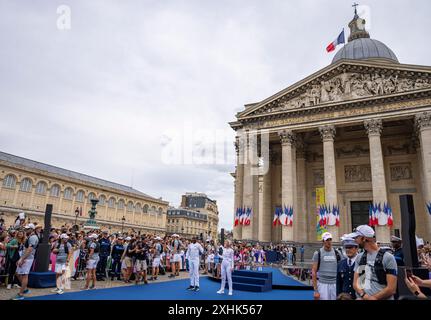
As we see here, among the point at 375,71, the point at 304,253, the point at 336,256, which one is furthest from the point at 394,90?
the point at 336,256

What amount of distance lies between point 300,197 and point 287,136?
20.8 ft

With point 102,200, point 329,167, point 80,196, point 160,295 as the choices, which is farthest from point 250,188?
point 102,200

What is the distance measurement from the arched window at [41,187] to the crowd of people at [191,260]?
3574 centimetres

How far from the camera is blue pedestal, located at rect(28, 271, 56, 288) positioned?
Result: 10031 millimetres

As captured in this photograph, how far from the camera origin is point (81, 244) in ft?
40.8

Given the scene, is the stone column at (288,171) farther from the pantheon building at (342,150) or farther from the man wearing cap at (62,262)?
the man wearing cap at (62,262)

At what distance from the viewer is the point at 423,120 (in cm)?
2122

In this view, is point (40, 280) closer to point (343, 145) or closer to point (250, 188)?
point (250, 188)

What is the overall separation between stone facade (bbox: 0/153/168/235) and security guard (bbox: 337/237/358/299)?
47639 mm

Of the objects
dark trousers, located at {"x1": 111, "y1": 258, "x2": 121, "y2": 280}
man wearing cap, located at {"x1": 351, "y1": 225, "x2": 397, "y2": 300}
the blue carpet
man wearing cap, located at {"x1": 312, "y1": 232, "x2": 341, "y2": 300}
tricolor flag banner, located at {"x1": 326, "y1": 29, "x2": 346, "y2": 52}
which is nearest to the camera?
man wearing cap, located at {"x1": 351, "y1": 225, "x2": 397, "y2": 300}

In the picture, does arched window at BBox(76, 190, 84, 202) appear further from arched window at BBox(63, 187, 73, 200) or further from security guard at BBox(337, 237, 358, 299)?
security guard at BBox(337, 237, 358, 299)

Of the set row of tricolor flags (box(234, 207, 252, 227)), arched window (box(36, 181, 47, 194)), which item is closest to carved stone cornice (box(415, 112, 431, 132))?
row of tricolor flags (box(234, 207, 252, 227))

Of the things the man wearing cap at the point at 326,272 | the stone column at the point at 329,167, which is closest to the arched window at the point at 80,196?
the stone column at the point at 329,167
